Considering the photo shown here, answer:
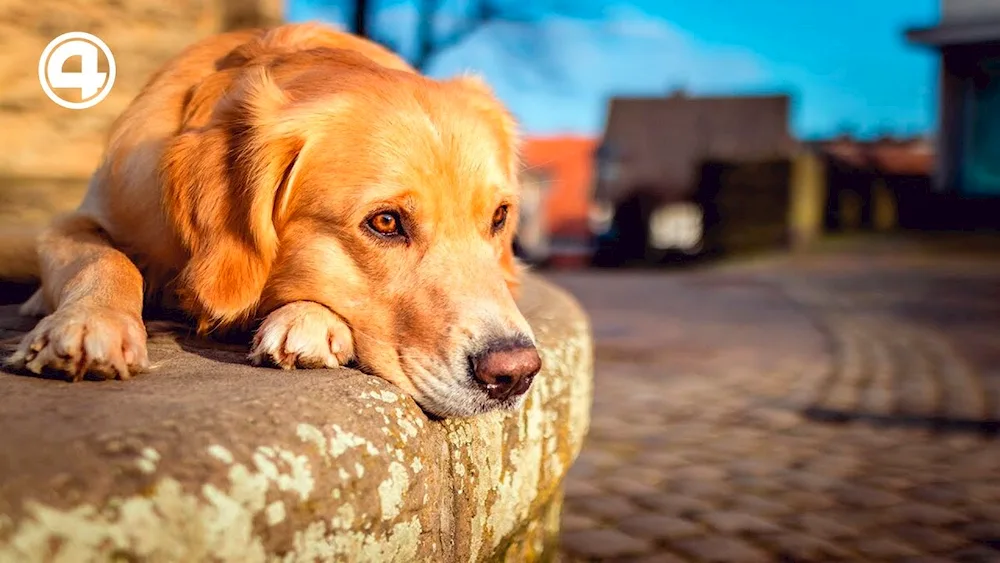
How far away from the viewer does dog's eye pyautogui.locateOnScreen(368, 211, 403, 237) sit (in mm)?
2365

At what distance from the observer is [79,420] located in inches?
56.2

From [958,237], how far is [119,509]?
2182 centimetres

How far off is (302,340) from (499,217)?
785 millimetres

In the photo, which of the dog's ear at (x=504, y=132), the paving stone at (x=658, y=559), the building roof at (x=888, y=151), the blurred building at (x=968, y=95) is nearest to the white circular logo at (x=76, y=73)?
the dog's ear at (x=504, y=132)

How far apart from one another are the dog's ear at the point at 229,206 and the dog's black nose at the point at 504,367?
0.65m

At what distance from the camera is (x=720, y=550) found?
11.7ft

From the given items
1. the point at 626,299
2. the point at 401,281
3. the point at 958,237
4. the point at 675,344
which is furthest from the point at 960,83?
the point at 401,281

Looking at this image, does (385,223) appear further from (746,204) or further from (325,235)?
(746,204)

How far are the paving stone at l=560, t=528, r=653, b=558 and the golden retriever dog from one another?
1482 mm

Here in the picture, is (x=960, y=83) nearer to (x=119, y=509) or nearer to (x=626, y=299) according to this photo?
(x=626, y=299)

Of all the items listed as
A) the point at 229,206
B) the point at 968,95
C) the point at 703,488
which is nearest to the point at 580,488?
the point at 703,488

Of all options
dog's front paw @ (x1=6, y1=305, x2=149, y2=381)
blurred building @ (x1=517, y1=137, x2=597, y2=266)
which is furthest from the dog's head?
blurred building @ (x1=517, y1=137, x2=597, y2=266)

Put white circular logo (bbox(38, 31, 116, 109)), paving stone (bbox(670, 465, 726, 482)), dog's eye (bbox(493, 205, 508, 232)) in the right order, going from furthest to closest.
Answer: paving stone (bbox(670, 465, 726, 482))
white circular logo (bbox(38, 31, 116, 109))
dog's eye (bbox(493, 205, 508, 232))

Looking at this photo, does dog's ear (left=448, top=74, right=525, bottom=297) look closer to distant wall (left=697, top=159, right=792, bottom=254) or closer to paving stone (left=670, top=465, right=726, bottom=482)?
paving stone (left=670, top=465, right=726, bottom=482)
